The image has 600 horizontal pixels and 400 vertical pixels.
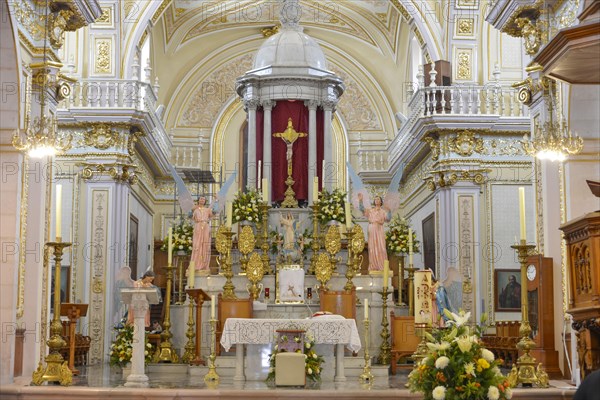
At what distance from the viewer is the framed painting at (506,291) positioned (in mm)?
23938

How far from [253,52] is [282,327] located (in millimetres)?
19415

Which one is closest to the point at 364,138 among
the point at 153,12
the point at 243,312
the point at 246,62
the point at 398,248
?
the point at 246,62

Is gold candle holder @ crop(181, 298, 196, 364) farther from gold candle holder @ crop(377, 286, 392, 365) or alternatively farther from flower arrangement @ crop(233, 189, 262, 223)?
gold candle holder @ crop(377, 286, 392, 365)

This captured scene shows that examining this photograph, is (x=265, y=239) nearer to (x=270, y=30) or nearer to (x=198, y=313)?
(x=198, y=313)

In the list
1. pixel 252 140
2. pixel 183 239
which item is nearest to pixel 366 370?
pixel 183 239

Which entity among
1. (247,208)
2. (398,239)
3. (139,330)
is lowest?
(139,330)

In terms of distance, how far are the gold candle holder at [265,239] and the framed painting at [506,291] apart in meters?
6.73

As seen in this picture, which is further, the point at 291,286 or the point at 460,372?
the point at 291,286

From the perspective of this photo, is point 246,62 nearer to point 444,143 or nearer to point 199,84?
point 199,84

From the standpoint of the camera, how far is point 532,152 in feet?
44.5

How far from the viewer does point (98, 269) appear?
76.6ft

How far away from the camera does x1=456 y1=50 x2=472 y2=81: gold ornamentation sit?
25.0m

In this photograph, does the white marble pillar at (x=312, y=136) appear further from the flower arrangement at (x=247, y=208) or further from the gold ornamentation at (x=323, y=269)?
the gold ornamentation at (x=323, y=269)

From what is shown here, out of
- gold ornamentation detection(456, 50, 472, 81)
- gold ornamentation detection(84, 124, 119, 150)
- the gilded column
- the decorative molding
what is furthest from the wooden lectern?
gold ornamentation detection(456, 50, 472, 81)
